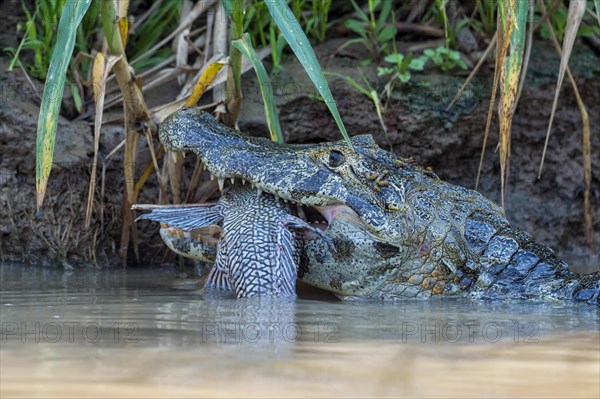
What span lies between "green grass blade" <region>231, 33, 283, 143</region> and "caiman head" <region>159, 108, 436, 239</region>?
0.28 meters

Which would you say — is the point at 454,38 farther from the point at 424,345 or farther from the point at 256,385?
the point at 256,385

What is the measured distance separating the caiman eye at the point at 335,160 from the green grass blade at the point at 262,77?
1.61 feet

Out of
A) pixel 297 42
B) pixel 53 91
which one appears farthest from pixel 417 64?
pixel 53 91

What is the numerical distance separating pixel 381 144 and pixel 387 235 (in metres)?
1.60

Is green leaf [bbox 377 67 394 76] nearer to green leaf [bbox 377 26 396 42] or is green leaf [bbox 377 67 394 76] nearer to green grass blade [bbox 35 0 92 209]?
green leaf [bbox 377 26 396 42]

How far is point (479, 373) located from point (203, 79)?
2.62 m

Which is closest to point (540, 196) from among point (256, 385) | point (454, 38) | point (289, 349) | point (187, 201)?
point (454, 38)

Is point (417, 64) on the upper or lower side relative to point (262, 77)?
upper

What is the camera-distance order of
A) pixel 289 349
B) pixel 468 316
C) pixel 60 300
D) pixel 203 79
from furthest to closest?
pixel 203 79 → pixel 60 300 → pixel 468 316 → pixel 289 349

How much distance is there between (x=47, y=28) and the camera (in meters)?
5.19

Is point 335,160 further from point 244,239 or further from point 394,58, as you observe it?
point 394,58

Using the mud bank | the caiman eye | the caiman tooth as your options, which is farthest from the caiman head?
the mud bank

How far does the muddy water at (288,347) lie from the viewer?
7.38 ft

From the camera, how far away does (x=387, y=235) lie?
4.01 metres
